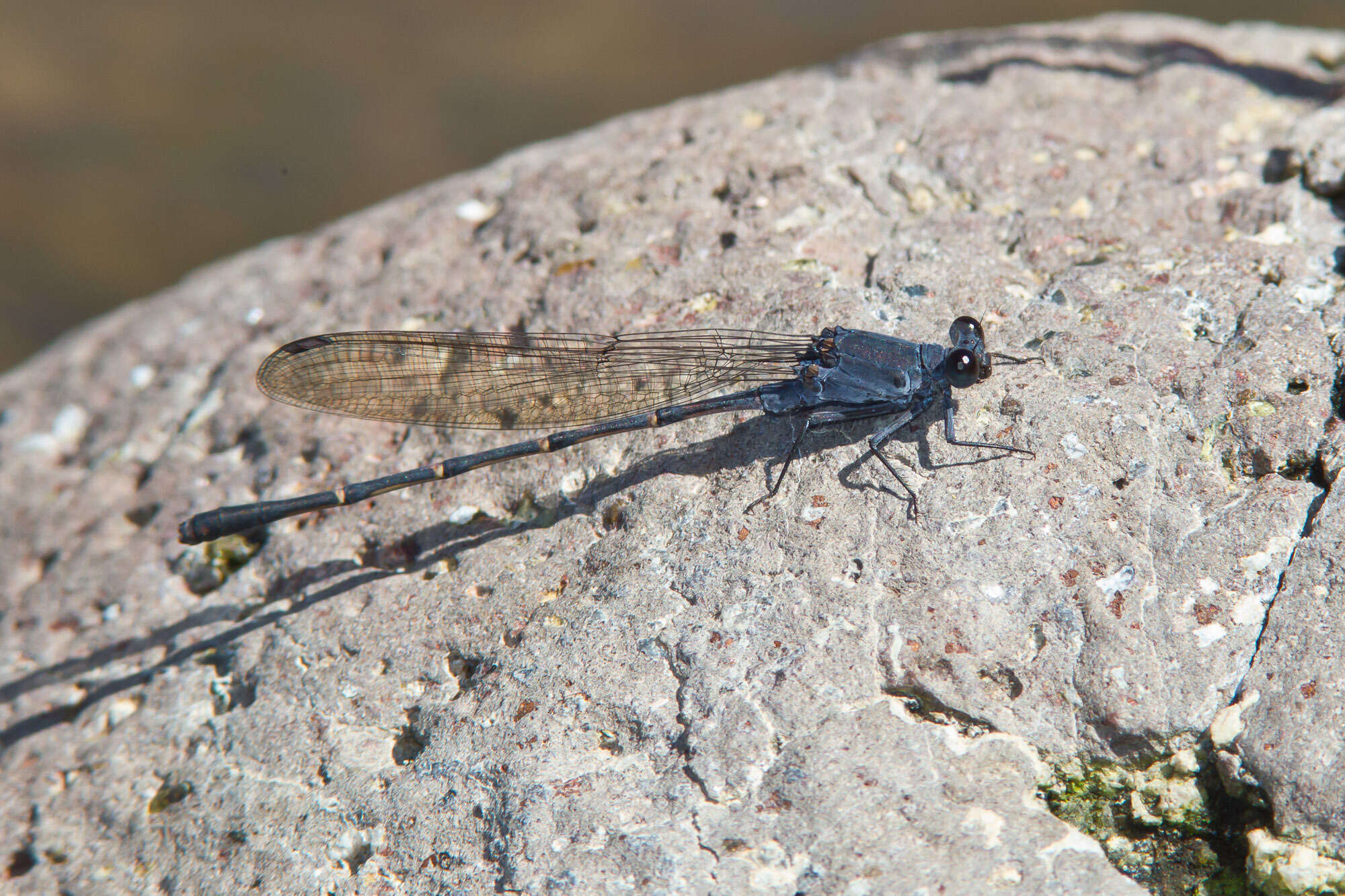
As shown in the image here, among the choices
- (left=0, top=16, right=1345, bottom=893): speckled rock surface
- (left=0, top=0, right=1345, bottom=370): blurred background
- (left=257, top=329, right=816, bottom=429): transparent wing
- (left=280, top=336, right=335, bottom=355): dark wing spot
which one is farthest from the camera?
(left=0, top=0, right=1345, bottom=370): blurred background

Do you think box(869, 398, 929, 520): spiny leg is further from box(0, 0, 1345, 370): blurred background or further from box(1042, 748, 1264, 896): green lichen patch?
box(0, 0, 1345, 370): blurred background

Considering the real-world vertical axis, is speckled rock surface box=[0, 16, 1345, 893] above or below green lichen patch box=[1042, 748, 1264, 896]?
above

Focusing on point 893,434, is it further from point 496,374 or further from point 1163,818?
point 496,374

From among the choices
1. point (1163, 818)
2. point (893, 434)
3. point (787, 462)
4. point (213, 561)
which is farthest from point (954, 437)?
point (213, 561)

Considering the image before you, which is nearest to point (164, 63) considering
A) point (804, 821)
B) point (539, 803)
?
point (539, 803)

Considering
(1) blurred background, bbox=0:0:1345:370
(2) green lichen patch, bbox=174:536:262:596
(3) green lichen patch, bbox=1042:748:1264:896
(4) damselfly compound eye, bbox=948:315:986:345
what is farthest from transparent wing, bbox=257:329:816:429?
(1) blurred background, bbox=0:0:1345:370

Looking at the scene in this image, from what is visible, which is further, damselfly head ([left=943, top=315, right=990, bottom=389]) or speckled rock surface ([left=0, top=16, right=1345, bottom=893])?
damselfly head ([left=943, top=315, right=990, bottom=389])
